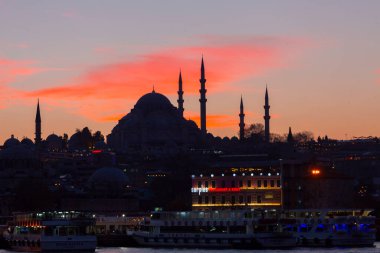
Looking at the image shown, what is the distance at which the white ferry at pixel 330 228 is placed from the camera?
7681 cm

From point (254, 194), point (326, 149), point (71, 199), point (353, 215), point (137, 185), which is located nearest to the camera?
point (353, 215)

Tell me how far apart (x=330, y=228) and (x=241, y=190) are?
18.6m

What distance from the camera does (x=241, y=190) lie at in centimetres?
9569

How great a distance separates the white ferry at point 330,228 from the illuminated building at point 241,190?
15676 mm

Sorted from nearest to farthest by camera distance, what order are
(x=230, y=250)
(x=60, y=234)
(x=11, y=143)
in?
Result: 1. (x=60, y=234)
2. (x=230, y=250)
3. (x=11, y=143)

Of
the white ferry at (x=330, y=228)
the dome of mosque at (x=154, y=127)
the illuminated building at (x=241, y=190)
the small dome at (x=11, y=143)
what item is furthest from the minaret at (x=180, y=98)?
the white ferry at (x=330, y=228)

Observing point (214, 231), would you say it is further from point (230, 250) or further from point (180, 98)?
point (180, 98)

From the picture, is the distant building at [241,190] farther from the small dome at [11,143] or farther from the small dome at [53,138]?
the small dome at [53,138]

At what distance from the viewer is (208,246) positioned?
7419cm

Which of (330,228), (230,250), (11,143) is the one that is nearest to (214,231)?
(230,250)

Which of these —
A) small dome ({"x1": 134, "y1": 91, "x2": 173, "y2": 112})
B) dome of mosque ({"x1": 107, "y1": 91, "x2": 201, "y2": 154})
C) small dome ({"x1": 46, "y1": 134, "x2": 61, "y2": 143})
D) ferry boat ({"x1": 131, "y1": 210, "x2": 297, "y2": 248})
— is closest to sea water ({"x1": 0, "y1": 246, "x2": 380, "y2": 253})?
ferry boat ({"x1": 131, "y1": 210, "x2": 297, "y2": 248})

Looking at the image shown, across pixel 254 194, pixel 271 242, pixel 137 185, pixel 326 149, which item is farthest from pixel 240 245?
pixel 326 149

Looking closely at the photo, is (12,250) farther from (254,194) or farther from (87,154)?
(87,154)

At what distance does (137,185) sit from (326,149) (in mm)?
51644
